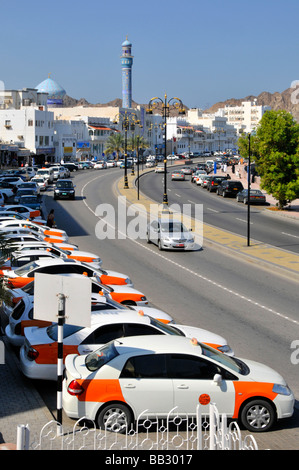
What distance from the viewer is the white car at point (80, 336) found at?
1160 cm

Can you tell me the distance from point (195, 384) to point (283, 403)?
1.46m

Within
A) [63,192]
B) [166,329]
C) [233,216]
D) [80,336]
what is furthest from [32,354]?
[63,192]

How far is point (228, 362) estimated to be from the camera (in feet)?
35.0

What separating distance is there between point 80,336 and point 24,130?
8828 centimetres

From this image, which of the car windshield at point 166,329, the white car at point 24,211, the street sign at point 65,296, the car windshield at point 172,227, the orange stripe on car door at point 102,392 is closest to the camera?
the street sign at point 65,296

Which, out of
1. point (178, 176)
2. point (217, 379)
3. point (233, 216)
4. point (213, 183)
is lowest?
point (233, 216)

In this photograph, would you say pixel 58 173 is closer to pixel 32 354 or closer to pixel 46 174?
pixel 46 174

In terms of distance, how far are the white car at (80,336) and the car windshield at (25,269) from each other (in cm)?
514

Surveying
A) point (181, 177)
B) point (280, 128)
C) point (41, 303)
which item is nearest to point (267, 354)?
point (41, 303)

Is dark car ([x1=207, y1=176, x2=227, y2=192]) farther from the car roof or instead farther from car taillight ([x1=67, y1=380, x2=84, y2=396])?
car taillight ([x1=67, y1=380, x2=84, y2=396])

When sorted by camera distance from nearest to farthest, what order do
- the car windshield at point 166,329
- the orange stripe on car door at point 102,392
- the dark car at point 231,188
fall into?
the orange stripe on car door at point 102,392, the car windshield at point 166,329, the dark car at point 231,188

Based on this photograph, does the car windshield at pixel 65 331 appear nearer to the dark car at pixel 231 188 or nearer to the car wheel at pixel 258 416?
the car wheel at pixel 258 416

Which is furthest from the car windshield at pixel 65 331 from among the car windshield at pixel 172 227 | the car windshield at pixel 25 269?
the car windshield at pixel 172 227
